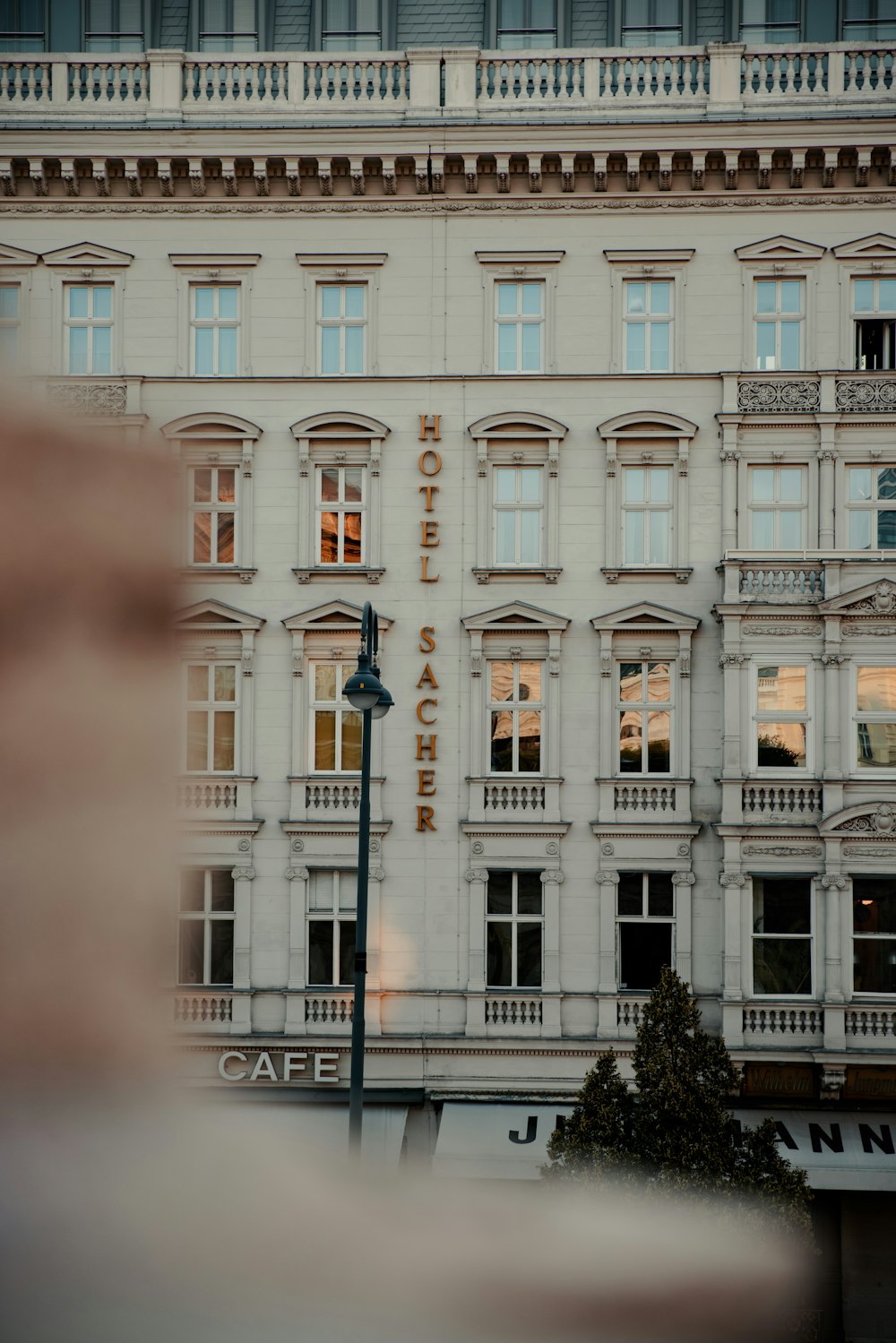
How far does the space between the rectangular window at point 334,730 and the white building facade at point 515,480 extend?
2.8 inches

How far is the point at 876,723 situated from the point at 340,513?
8.60m

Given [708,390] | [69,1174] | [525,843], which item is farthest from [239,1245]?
[708,390]

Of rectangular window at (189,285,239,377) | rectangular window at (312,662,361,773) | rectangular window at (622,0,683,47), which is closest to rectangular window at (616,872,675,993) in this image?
rectangular window at (312,662,361,773)

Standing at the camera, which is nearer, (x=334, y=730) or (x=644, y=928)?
(x=644, y=928)

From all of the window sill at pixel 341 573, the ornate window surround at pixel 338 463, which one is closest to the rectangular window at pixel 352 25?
the ornate window surround at pixel 338 463

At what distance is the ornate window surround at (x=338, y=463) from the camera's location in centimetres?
1842

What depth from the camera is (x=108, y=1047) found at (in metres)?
1.59

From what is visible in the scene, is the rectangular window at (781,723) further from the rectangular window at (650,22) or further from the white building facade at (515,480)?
the rectangular window at (650,22)

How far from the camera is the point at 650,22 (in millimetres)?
19016

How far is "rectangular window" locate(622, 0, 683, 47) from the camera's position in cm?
1902

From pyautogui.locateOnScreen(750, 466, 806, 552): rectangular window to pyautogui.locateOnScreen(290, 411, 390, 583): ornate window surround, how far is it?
5.70 m

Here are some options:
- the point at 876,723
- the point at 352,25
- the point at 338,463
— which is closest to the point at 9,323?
the point at 338,463

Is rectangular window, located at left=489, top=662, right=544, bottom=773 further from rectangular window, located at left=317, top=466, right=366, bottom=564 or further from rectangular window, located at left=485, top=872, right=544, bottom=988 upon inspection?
rectangular window, located at left=317, top=466, right=366, bottom=564

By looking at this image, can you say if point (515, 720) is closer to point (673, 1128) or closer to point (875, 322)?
point (673, 1128)
